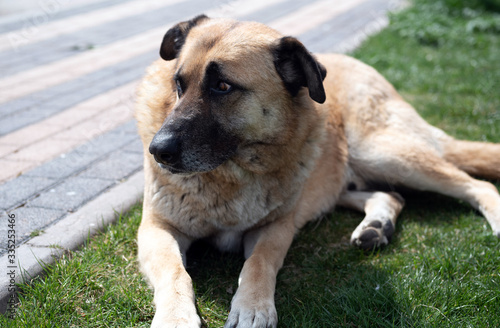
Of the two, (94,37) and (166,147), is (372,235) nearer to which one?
(166,147)

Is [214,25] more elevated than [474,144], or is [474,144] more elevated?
[214,25]

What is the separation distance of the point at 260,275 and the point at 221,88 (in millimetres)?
982

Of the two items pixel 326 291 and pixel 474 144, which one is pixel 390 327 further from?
pixel 474 144

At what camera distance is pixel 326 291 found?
2533 millimetres

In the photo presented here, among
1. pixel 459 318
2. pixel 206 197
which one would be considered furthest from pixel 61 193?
pixel 459 318

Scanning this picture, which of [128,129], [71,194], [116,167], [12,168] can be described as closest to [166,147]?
[71,194]

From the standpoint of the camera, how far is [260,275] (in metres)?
2.43

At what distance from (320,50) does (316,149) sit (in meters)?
4.52

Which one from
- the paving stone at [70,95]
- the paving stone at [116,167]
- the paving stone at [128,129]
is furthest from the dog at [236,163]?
the paving stone at [70,95]

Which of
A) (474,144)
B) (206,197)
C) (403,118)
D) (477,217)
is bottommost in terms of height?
(477,217)

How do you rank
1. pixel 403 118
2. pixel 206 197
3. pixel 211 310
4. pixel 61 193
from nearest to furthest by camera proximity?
pixel 211 310 < pixel 206 197 < pixel 61 193 < pixel 403 118

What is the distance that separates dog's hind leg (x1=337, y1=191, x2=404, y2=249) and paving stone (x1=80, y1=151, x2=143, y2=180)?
1.66 meters

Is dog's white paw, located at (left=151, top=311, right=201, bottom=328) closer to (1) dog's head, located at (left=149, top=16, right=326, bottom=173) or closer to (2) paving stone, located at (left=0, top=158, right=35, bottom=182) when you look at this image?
(1) dog's head, located at (left=149, top=16, right=326, bottom=173)

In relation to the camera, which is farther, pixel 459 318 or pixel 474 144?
pixel 474 144
